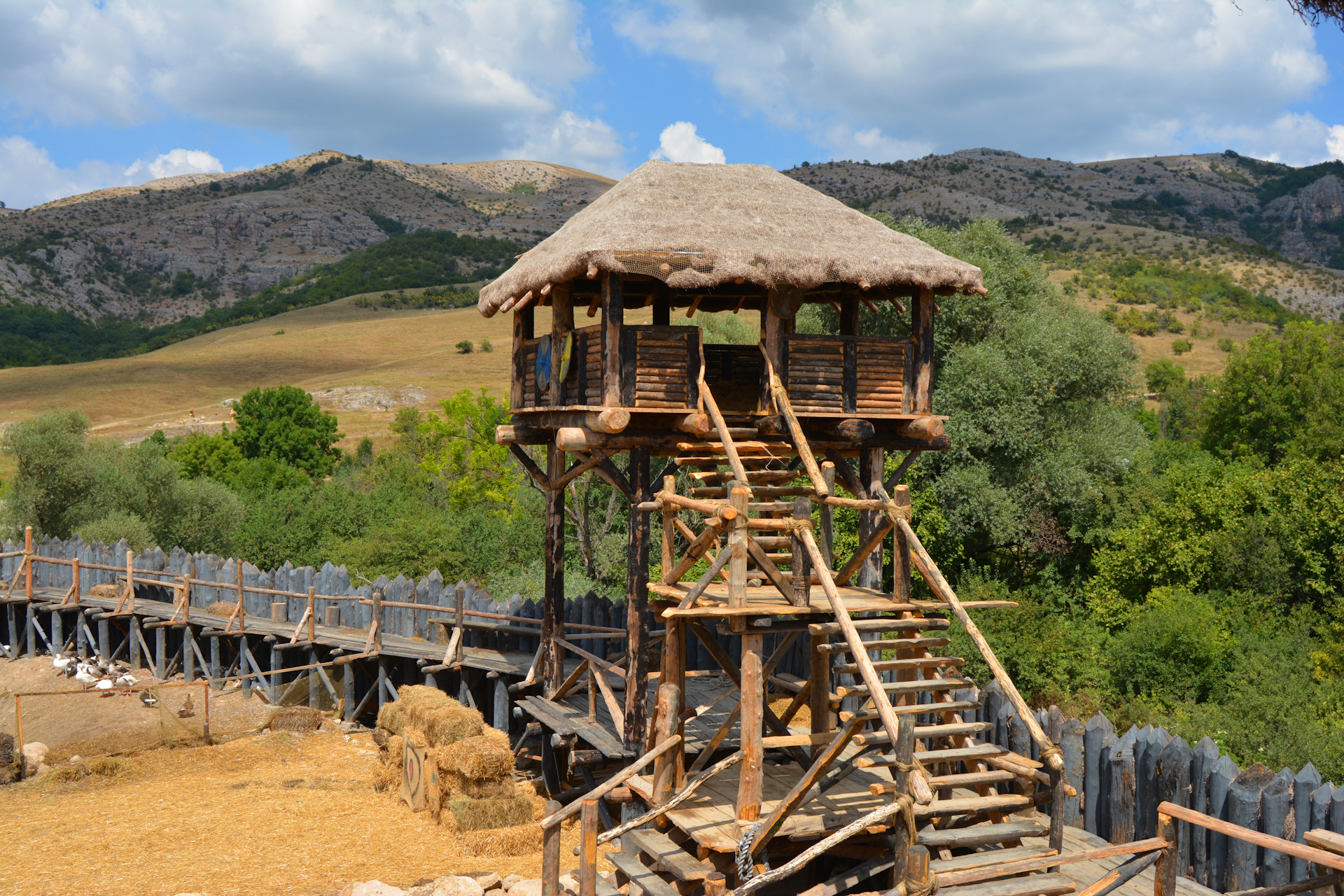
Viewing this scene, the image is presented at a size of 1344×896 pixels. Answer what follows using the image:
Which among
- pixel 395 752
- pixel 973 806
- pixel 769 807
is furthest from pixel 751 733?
pixel 395 752

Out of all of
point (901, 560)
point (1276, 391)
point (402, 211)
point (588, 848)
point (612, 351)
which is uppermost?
point (402, 211)

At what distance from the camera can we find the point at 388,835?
15.9m

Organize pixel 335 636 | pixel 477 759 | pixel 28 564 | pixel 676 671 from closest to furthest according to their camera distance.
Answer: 1. pixel 676 671
2. pixel 477 759
3. pixel 335 636
4. pixel 28 564

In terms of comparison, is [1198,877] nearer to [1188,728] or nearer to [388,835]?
[1188,728]

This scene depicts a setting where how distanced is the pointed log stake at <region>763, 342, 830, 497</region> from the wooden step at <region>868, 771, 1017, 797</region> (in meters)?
3.09

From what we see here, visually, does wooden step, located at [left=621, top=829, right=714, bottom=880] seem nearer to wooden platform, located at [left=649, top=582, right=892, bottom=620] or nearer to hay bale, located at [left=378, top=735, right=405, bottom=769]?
wooden platform, located at [left=649, top=582, right=892, bottom=620]

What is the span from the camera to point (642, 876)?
1130cm

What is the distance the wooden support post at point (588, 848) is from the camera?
1041cm

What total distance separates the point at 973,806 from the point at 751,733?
2209 millimetres

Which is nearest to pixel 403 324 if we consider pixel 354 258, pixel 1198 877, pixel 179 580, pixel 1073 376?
pixel 354 258

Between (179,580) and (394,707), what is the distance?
Result: 12023 millimetres

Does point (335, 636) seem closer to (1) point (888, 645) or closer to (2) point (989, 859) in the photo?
(1) point (888, 645)

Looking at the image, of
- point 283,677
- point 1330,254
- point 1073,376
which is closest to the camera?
point 283,677

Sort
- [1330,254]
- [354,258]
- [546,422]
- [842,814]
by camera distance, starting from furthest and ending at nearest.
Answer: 1. [354,258]
2. [1330,254]
3. [546,422]
4. [842,814]
